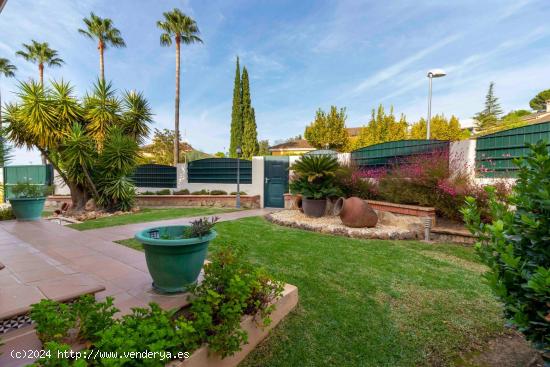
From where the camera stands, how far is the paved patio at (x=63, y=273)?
186cm

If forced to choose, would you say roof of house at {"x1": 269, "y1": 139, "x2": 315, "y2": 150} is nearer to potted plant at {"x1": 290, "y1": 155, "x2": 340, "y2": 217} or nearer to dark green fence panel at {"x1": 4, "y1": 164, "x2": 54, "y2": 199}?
dark green fence panel at {"x1": 4, "y1": 164, "x2": 54, "y2": 199}

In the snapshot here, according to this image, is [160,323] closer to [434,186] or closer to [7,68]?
[434,186]

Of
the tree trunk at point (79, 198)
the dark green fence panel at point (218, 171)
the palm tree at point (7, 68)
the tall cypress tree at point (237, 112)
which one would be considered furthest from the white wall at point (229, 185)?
the palm tree at point (7, 68)

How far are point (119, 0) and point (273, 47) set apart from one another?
6.25m

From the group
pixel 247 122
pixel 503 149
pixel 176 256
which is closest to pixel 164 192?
pixel 176 256

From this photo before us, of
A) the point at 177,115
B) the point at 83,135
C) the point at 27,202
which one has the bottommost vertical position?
the point at 27,202

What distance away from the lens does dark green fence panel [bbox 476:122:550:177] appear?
16.2 ft

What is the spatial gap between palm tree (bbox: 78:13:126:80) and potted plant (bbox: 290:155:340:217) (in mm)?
14240

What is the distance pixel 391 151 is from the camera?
736 cm

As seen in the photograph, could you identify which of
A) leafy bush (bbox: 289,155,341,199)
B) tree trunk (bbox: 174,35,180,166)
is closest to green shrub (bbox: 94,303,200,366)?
leafy bush (bbox: 289,155,341,199)

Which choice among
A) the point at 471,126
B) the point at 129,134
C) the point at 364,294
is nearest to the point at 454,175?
the point at 364,294

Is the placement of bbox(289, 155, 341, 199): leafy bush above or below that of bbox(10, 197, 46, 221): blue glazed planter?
above

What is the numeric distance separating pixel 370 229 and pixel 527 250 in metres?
4.09

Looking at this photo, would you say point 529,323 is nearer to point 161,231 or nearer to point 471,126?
point 161,231
